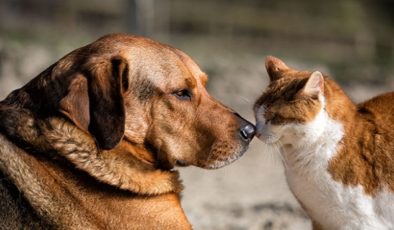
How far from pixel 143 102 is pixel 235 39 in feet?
43.5

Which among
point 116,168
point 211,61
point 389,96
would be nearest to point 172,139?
point 116,168

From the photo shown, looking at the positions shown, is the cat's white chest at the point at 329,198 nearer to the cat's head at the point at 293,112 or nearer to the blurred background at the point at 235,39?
the cat's head at the point at 293,112

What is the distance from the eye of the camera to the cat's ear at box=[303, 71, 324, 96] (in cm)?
536

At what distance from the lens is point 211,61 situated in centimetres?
1386

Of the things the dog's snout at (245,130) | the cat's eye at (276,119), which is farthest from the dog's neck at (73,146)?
the cat's eye at (276,119)

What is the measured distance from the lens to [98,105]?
443 cm

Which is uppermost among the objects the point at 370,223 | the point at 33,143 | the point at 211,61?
the point at 33,143

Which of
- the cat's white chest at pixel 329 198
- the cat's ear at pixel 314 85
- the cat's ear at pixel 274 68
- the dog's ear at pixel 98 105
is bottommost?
the cat's white chest at pixel 329 198

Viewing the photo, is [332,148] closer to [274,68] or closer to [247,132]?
[247,132]

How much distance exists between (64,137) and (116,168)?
31cm

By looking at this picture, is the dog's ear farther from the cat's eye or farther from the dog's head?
the cat's eye

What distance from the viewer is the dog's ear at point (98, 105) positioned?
439cm

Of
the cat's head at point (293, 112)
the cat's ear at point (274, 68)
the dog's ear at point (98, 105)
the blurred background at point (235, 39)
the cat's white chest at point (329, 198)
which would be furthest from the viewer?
the blurred background at point (235, 39)

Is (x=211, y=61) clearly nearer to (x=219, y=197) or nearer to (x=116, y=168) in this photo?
(x=219, y=197)
